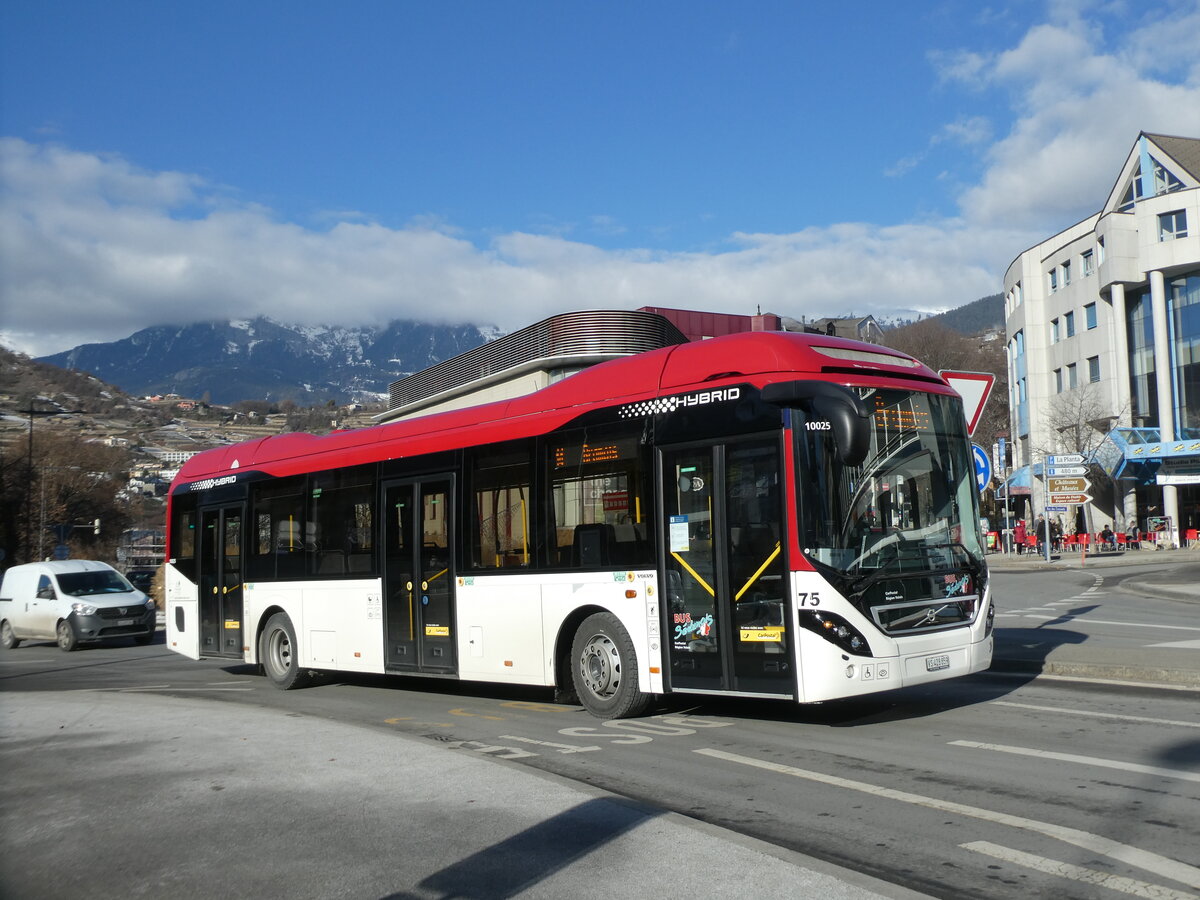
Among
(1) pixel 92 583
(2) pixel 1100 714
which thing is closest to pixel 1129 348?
(1) pixel 92 583

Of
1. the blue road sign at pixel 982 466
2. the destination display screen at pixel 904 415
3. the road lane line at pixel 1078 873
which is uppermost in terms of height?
the destination display screen at pixel 904 415

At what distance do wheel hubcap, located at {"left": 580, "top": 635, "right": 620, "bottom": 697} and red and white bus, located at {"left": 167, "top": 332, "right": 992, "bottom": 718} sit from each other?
2 cm

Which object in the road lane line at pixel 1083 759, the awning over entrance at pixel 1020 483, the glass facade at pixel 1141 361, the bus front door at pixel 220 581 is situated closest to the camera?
the road lane line at pixel 1083 759

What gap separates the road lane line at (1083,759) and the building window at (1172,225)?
56.3 m

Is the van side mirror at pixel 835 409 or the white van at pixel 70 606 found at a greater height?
the van side mirror at pixel 835 409

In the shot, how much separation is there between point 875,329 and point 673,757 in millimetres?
60633

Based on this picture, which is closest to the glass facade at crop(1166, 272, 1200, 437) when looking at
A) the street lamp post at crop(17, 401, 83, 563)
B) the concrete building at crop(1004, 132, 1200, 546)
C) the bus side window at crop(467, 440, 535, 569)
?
the concrete building at crop(1004, 132, 1200, 546)

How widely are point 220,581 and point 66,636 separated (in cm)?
997

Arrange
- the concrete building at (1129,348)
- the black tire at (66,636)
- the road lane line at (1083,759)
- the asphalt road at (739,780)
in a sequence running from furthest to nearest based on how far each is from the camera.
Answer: the concrete building at (1129,348) < the black tire at (66,636) < the road lane line at (1083,759) < the asphalt road at (739,780)

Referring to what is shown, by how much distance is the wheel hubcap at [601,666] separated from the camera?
33.8 feet

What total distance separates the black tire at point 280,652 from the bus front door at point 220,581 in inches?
31.6

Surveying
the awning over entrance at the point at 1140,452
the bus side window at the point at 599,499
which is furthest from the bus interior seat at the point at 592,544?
the awning over entrance at the point at 1140,452

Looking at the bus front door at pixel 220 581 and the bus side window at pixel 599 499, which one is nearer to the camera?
the bus side window at pixel 599 499

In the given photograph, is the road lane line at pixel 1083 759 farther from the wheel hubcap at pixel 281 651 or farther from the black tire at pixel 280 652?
the wheel hubcap at pixel 281 651
